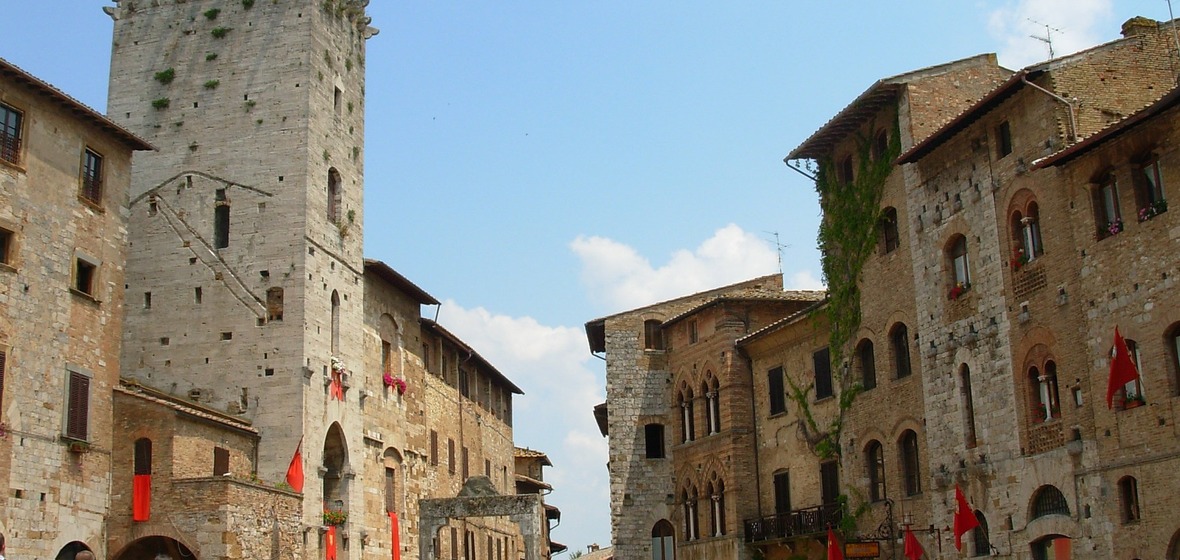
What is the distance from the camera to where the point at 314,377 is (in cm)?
3394

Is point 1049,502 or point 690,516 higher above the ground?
point 690,516

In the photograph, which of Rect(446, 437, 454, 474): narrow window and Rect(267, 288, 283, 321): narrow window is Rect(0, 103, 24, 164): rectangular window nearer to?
Rect(267, 288, 283, 321): narrow window

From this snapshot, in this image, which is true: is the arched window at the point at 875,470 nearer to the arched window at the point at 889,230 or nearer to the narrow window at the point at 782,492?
the narrow window at the point at 782,492

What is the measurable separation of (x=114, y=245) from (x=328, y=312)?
746 centimetres

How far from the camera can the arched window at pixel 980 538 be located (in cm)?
2862

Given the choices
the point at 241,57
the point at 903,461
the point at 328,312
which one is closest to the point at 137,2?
the point at 241,57

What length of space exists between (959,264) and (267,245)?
687 inches

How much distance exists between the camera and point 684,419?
44.1m

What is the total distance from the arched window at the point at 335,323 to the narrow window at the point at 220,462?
540 centimetres

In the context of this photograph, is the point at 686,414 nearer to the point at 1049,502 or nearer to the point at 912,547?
the point at 912,547

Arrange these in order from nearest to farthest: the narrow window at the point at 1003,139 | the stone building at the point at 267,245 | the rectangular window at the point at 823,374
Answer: the narrow window at the point at 1003,139 < the stone building at the point at 267,245 < the rectangular window at the point at 823,374

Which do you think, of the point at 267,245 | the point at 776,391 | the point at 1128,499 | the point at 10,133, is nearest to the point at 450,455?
the point at 776,391

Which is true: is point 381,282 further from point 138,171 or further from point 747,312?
point 747,312

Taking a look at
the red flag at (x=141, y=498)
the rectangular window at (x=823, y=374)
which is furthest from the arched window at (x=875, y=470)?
the red flag at (x=141, y=498)
